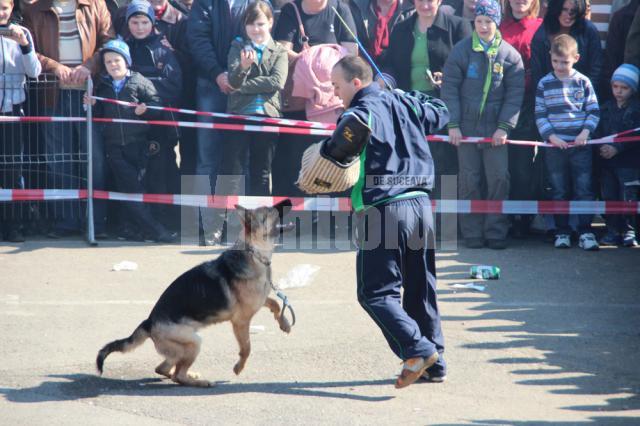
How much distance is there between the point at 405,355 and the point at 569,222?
502cm

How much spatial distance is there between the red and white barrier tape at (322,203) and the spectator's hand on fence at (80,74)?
3.86 feet

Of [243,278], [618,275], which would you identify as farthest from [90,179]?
[618,275]

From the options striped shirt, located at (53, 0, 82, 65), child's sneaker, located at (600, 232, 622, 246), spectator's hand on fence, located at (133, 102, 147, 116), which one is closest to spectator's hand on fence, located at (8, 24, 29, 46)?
striped shirt, located at (53, 0, 82, 65)

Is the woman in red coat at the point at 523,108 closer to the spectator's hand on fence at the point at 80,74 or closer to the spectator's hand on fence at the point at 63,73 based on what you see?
the spectator's hand on fence at the point at 80,74

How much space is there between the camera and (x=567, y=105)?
10.6 metres

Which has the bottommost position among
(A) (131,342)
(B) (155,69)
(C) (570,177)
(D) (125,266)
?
(A) (131,342)

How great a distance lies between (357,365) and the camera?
7.10 meters

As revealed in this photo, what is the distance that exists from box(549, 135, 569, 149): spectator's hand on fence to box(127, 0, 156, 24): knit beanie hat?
439 centimetres

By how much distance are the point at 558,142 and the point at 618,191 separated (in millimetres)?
829

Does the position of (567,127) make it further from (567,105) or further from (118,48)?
(118,48)

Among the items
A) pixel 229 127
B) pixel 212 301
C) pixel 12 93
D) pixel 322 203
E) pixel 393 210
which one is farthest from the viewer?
pixel 322 203

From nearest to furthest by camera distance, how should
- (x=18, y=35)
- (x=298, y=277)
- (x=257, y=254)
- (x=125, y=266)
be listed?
(x=257, y=254) < (x=298, y=277) < (x=125, y=266) < (x=18, y=35)

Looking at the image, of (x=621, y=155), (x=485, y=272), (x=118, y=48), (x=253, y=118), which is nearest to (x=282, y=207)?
(x=485, y=272)

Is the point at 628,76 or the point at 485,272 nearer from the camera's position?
the point at 485,272
